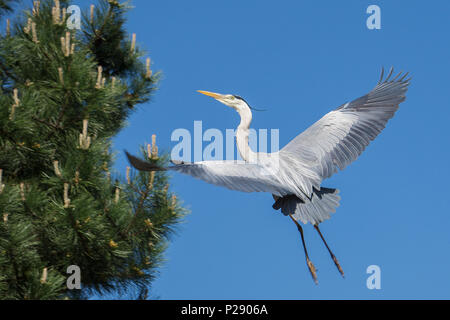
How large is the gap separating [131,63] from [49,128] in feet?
6.06

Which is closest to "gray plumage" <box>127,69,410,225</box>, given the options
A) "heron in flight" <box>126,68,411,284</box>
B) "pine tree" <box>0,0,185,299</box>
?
"heron in flight" <box>126,68,411,284</box>

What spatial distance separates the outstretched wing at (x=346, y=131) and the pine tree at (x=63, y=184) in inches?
56.6

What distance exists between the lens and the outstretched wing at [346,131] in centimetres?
536

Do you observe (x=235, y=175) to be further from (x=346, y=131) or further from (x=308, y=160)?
(x=346, y=131)

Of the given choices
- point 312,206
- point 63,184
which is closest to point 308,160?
point 312,206

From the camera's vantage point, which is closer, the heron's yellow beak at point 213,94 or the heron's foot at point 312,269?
the heron's foot at point 312,269

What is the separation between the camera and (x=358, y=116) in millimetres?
5914

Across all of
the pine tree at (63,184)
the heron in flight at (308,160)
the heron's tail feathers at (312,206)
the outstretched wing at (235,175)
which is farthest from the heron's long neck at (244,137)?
the pine tree at (63,184)

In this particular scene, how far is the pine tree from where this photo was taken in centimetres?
587

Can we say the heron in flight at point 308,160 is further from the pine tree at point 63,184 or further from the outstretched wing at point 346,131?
the pine tree at point 63,184

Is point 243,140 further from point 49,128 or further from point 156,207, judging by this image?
point 49,128

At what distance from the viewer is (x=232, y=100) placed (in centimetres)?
582

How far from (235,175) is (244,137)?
88 cm
